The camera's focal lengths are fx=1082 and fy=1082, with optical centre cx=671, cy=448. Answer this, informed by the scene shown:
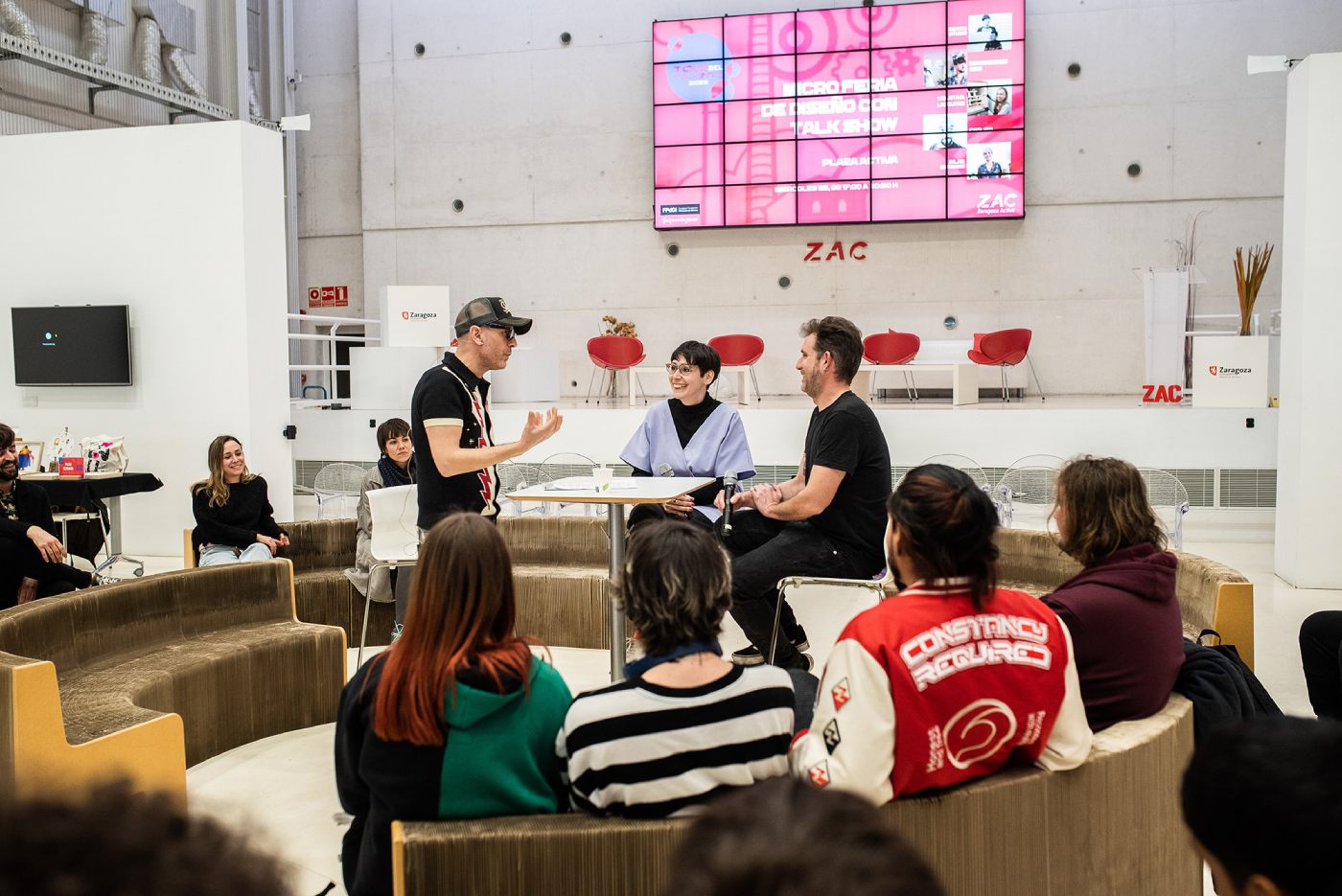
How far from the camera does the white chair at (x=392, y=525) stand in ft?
14.5

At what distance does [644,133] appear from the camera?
12570 mm

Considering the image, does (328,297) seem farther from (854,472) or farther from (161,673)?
(854,472)

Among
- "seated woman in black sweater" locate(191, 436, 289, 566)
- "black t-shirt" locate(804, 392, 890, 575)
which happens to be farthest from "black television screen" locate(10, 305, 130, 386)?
"black t-shirt" locate(804, 392, 890, 575)

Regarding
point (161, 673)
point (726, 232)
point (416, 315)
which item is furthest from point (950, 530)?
point (726, 232)

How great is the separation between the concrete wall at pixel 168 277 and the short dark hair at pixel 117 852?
718 cm

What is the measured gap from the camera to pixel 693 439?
4.62m

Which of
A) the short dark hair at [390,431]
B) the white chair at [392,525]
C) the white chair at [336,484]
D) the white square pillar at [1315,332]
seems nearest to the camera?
the white chair at [392,525]

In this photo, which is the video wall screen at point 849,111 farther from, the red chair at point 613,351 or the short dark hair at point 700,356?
the short dark hair at point 700,356

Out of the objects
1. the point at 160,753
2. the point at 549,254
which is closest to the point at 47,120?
the point at 549,254

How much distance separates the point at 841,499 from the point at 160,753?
2352mm

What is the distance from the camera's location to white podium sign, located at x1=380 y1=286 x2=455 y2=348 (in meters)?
9.34

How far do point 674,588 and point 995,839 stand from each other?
0.73 m

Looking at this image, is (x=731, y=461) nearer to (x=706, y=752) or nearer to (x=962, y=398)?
(x=706, y=752)

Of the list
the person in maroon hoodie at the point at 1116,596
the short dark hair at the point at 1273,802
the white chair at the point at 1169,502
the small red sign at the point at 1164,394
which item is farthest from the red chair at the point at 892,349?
the short dark hair at the point at 1273,802
